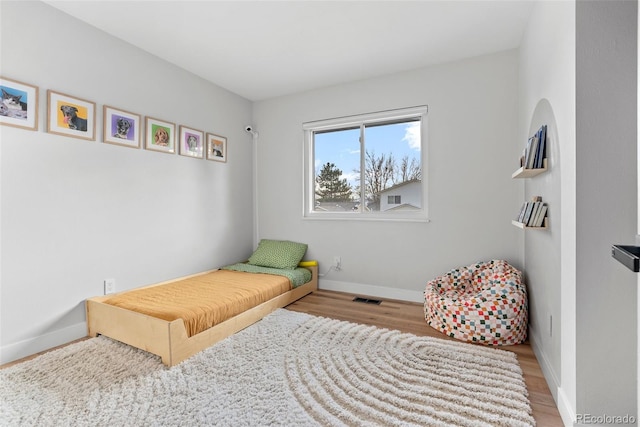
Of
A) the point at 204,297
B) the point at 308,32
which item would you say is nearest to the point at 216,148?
the point at 308,32

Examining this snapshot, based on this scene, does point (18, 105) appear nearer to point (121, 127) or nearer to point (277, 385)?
point (121, 127)

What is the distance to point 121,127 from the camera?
2.57m

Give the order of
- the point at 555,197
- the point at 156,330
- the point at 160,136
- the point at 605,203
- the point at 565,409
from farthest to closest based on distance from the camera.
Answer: the point at 160,136 → the point at 156,330 → the point at 555,197 → the point at 565,409 → the point at 605,203

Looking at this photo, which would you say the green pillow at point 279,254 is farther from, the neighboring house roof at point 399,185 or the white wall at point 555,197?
the white wall at point 555,197

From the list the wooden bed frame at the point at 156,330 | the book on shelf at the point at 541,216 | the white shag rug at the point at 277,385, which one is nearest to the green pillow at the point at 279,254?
the wooden bed frame at the point at 156,330

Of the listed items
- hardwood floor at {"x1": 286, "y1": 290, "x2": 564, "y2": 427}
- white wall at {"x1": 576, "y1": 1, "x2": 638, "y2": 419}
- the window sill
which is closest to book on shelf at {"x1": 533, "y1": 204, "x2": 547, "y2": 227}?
white wall at {"x1": 576, "y1": 1, "x2": 638, "y2": 419}

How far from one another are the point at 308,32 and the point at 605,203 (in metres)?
2.31

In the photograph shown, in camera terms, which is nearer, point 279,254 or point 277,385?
point 277,385

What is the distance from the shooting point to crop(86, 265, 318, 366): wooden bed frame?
6.30ft

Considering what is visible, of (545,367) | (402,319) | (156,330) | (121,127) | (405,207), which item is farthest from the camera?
(405,207)

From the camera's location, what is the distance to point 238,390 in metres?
1.65

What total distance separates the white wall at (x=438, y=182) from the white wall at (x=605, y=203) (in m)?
1.54

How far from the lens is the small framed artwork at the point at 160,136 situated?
2.79 m

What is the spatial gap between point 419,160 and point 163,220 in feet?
8.92
